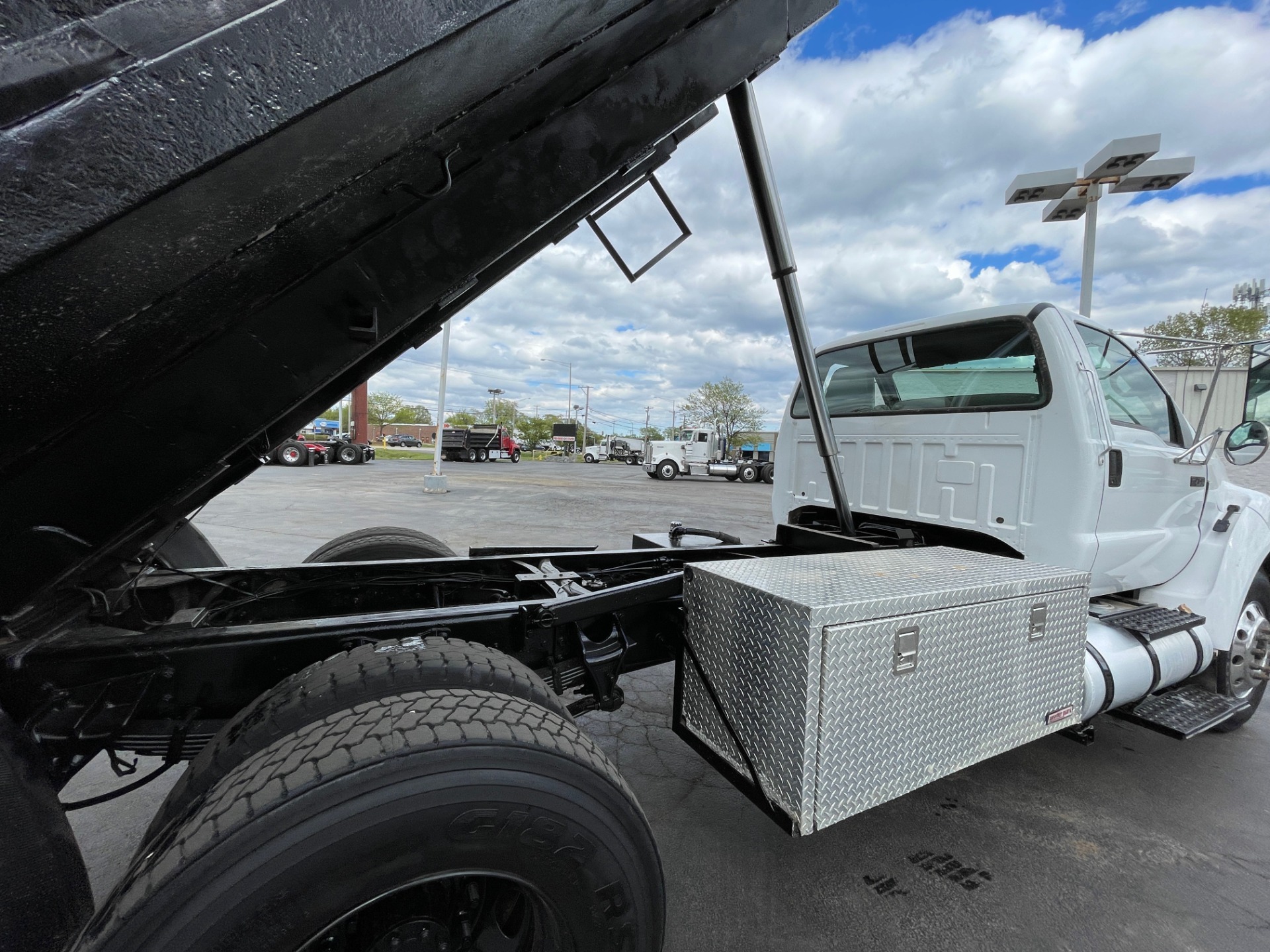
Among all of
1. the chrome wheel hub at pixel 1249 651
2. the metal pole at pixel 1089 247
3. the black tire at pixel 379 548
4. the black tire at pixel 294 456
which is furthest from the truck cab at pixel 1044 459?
the black tire at pixel 294 456

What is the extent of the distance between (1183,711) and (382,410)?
10205 centimetres

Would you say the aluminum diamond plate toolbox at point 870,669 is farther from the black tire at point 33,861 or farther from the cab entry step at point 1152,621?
the black tire at point 33,861

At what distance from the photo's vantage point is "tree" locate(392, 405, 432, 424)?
354 feet

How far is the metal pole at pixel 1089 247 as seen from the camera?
826 centimetres

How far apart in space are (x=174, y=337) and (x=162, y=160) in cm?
34

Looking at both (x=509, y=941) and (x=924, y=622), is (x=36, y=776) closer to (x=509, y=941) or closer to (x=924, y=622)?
(x=509, y=941)

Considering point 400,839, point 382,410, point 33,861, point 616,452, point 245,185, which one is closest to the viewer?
point 245,185

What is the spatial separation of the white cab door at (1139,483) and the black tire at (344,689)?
2769mm

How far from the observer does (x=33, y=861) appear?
1252 millimetres

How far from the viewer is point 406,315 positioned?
4.88 feet

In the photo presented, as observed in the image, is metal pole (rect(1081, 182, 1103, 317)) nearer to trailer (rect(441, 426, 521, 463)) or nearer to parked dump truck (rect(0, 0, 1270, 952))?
parked dump truck (rect(0, 0, 1270, 952))

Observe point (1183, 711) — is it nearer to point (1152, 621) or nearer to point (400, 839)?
point (1152, 621)

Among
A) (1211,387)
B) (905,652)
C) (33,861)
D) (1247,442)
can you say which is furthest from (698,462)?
(33,861)

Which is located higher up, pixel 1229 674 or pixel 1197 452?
pixel 1197 452
